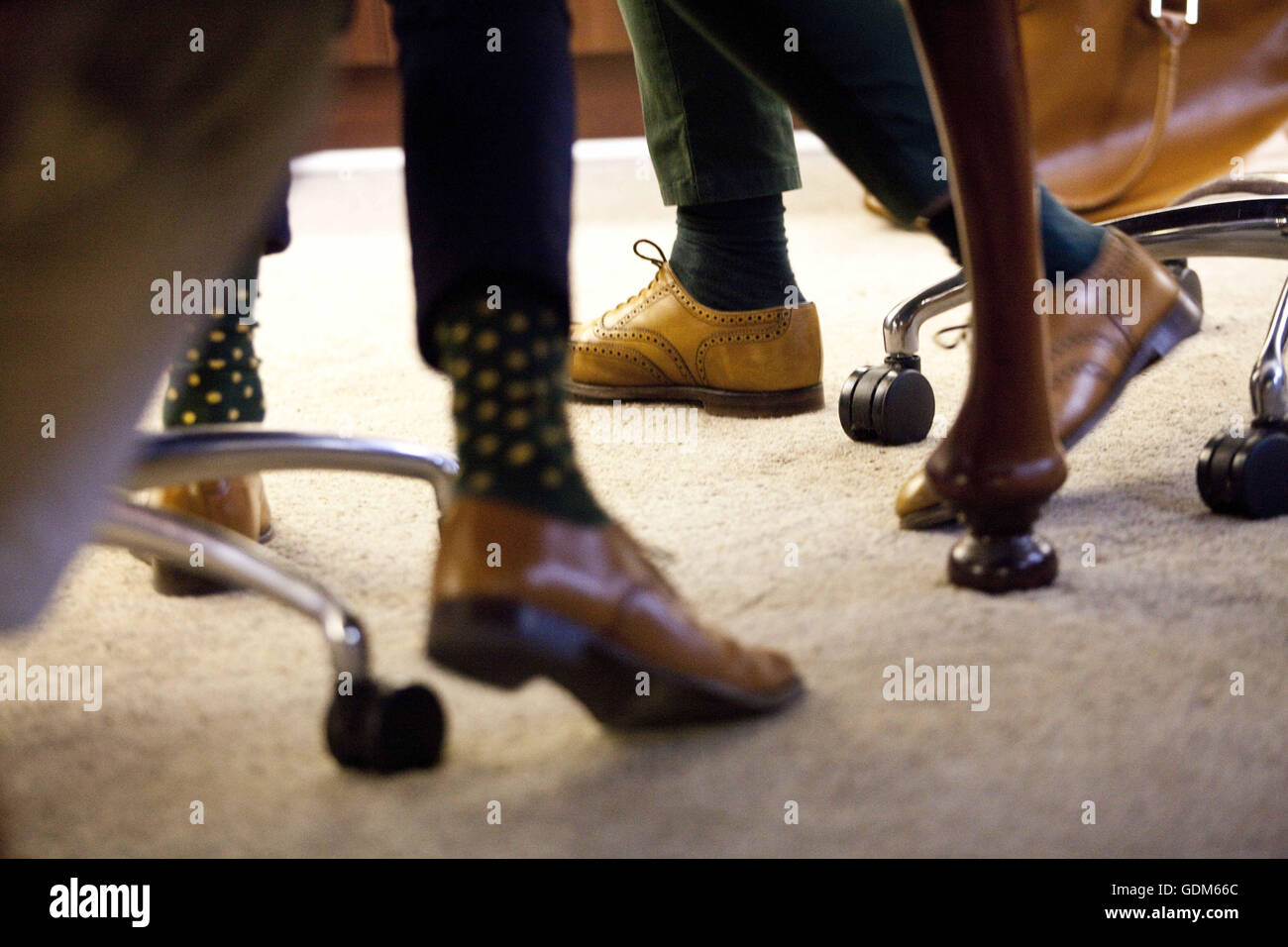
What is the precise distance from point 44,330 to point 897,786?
441 mm

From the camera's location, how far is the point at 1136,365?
0.96 m

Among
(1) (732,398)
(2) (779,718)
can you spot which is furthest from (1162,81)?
(2) (779,718)

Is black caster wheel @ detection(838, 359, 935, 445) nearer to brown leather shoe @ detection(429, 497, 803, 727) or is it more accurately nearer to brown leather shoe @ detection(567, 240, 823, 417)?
brown leather shoe @ detection(567, 240, 823, 417)

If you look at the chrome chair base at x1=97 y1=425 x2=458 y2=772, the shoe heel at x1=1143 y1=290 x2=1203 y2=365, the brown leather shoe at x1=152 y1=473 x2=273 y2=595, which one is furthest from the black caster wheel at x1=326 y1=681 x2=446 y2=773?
the shoe heel at x1=1143 y1=290 x2=1203 y2=365

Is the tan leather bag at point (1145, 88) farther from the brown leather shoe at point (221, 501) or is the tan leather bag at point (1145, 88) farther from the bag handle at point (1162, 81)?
the brown leather shoe at point (221, 501)

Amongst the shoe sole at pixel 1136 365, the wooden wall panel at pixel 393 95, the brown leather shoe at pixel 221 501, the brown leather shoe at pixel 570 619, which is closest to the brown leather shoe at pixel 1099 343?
the shoe sole at pixel 1136 365

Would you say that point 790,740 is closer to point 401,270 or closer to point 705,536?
point 705,536

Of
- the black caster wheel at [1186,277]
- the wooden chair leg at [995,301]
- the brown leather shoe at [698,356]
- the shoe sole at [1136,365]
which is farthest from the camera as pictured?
the black caster wheel at [1186,277]

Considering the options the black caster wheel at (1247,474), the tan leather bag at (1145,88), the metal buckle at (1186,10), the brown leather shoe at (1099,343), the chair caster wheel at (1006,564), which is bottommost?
the chair caster wheel at (1006,564)

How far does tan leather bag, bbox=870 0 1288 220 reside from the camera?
117cm

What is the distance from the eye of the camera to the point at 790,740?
0.66m

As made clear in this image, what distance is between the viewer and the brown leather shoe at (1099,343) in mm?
938

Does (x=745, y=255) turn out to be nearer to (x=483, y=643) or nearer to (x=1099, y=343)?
(x=1099, y=343)
